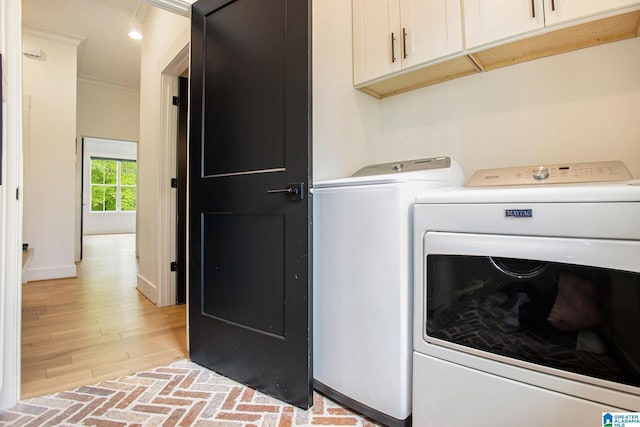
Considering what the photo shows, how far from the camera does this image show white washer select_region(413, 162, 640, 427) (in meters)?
0.84

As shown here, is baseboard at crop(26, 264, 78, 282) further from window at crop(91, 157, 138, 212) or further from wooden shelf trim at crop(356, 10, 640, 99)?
window at crop(91, 157, 138, 212)

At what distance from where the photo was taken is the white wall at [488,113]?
4.49 ft

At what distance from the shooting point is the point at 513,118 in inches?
63.2

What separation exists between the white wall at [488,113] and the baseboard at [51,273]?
4.12 meters

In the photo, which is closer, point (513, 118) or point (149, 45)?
point (513, 118)

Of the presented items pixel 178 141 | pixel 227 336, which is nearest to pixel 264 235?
pixel 227 336

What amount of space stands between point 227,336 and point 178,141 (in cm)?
206

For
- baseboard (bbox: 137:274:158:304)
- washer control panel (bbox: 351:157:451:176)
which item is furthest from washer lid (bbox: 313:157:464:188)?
baseboard (bbox: 137:274:158:304)

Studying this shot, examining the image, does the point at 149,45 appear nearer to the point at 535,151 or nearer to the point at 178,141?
the point at 178,141

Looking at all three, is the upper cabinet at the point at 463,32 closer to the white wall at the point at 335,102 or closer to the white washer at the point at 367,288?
the white wall at the point at 335,102

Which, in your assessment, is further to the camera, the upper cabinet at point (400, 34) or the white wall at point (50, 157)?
the white wall at point (50, 157)

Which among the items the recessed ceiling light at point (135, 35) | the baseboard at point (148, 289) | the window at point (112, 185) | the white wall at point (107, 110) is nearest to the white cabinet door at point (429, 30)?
the baseboard at point (148, 289)

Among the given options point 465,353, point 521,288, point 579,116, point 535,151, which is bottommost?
point 465,353

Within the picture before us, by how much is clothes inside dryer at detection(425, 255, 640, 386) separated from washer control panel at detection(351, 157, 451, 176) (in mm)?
573
